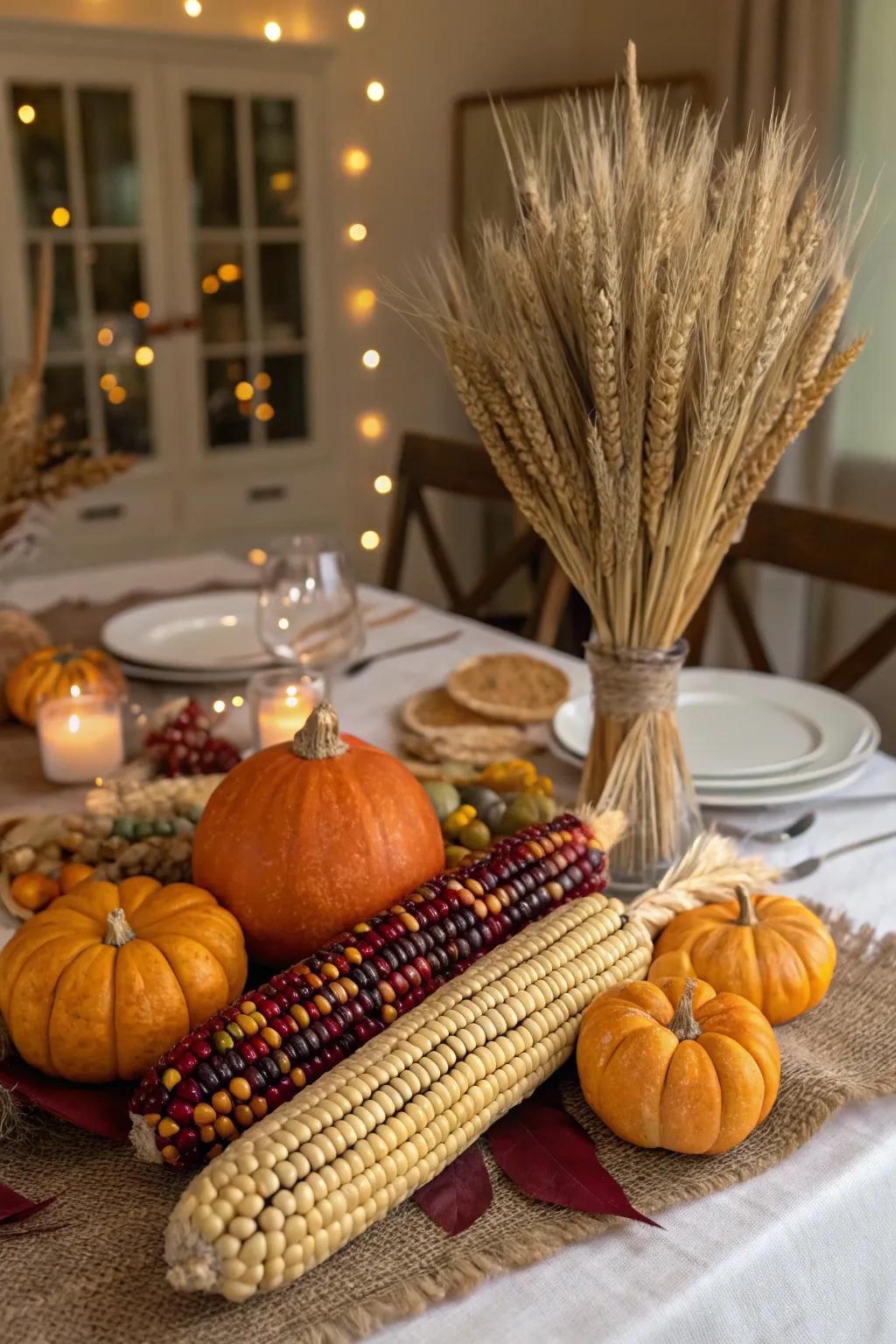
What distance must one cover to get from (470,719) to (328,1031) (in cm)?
71

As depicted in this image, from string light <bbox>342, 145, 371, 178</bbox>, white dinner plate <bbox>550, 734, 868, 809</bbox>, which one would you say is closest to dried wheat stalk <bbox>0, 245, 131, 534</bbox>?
white dinner plate <bbox>550, 734, 868, 809</bbox>

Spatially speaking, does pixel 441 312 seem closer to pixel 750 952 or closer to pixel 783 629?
pixel 750 952

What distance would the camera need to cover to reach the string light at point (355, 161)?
4.18 metres

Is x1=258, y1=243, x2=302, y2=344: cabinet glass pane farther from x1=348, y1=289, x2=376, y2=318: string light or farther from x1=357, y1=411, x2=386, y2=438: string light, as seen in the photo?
x1=357, y1=411, x2=386, y2=438: string light

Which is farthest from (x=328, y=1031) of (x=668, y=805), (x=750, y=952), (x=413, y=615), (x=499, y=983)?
(x=413, y=615)

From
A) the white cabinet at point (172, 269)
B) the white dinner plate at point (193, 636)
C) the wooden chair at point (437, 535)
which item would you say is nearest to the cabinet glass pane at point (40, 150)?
the white cabinet at point (172, 269)

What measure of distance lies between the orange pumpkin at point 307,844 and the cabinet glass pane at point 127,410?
325 cm

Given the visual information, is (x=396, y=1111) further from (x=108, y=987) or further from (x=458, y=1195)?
(x=108, y=987)

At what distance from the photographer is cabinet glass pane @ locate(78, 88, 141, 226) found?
144 inches

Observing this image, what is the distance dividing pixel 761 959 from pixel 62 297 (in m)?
3.48

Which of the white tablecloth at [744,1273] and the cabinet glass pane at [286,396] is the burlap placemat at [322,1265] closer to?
the white tablecloth at [744,1273]

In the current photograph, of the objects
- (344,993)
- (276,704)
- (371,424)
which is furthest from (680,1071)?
(371,424)

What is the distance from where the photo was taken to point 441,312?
2.92 ft

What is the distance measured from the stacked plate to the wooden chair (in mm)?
722
